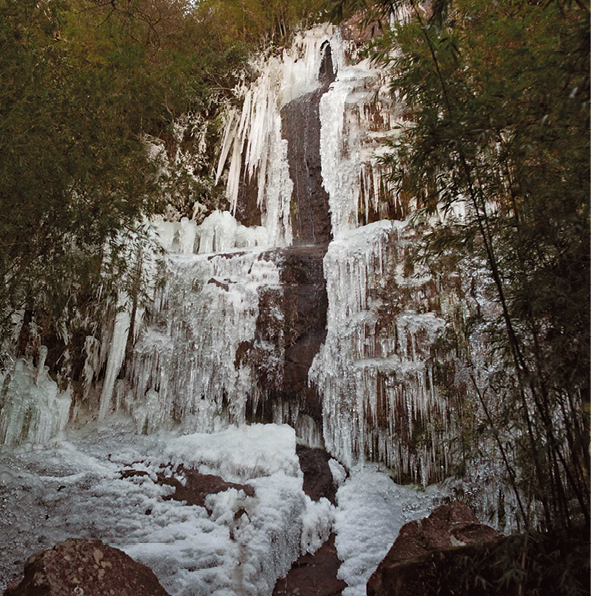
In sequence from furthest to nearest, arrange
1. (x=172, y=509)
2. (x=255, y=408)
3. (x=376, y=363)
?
(x=255, y=408) < (x=376, y=363) < (x=172, y=509)

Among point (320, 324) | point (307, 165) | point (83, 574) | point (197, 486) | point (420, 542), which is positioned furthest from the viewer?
point (307, 165)

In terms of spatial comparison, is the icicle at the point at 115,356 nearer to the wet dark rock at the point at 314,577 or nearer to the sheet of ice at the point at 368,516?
the sheet of ice at the point at 368,516

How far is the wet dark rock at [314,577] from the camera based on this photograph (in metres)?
3.94

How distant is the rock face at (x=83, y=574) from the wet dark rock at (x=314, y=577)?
4.41ft

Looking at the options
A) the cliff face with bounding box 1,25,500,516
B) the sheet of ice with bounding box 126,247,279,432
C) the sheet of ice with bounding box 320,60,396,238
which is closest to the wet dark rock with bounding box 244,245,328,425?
the cliff face with bounding box 1,25,500,516

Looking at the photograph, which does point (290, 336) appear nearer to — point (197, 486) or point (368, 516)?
point (197, 486)

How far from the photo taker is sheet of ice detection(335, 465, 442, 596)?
14.1 feet

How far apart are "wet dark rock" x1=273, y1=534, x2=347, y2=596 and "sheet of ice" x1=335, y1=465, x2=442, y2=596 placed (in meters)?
0.08

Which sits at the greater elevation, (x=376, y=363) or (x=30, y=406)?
(x=376, y=363)

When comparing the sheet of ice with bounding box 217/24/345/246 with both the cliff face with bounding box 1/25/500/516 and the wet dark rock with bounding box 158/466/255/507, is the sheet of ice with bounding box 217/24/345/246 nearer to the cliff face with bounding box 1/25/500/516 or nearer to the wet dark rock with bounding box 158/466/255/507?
the cliff face with bounding box 1/25/500/516

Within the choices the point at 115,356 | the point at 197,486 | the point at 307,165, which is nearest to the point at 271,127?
the point at 307,165

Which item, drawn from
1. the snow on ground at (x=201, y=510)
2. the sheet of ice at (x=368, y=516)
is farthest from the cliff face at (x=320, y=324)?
the snow on ground at (x=201, y=510)

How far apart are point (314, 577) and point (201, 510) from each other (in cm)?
146

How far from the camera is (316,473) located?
5750 millimetres
